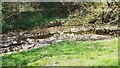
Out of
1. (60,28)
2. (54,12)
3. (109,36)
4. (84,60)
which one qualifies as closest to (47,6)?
(54,12)

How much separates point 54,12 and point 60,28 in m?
4.68

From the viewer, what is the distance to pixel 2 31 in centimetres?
2477

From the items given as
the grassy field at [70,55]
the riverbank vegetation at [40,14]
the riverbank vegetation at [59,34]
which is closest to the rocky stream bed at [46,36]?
the riverbank vegetation at [59,34]

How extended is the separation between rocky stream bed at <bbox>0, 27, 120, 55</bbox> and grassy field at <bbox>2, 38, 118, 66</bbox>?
1.65m

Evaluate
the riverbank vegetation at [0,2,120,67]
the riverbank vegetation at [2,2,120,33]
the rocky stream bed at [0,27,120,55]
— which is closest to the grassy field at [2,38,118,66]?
the riverbank vegetation at [0,2,120,67]

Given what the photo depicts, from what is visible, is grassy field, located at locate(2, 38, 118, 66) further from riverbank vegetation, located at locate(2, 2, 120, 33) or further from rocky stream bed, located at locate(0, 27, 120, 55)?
riverbank vegetation, located at locate(2, 2, 120, 33)

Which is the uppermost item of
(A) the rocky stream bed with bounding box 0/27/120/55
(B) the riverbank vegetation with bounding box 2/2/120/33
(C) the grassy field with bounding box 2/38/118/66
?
(B) the riverbank vegetation with bounding box 2/2/120/33

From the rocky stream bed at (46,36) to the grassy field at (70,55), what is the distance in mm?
1647

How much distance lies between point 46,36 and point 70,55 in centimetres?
745

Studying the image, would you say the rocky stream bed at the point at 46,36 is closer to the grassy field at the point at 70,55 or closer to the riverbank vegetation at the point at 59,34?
the riverbank vegetation at the point at 59,34

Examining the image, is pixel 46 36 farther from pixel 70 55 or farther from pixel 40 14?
pixel 70 55

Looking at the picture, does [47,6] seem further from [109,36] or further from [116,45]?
[116,45]

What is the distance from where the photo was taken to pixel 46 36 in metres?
22.6

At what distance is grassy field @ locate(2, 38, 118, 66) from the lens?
45.9 ft
